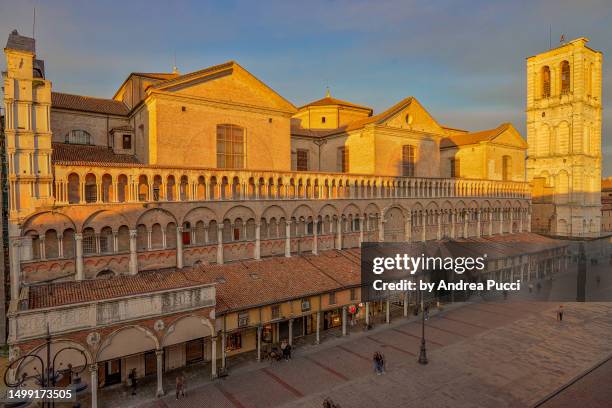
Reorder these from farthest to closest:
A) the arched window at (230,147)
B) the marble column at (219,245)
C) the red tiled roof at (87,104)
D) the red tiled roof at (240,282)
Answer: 1. the arched window at (230,147)
2. the red tiled roof at (87,104)
3. the marble column at (219,245)
4. the red tiled roof at (240,282)

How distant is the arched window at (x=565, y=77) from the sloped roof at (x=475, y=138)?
11105 millimetres

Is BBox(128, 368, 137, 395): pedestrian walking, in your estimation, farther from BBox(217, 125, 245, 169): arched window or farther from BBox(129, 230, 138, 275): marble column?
BBox(217, 125, 245, 169): arched window

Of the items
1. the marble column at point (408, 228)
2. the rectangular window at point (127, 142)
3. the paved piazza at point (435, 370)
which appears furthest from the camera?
the marble column at point (408, 228)

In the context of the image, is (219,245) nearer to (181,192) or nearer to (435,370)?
(181,192)

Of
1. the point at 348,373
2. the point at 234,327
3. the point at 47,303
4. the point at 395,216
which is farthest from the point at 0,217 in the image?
the point at 395,216

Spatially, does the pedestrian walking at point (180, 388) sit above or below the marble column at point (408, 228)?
below

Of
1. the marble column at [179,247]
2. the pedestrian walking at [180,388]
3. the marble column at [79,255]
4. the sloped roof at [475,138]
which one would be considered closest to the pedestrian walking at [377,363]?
the pedestrian walking at [180,388]

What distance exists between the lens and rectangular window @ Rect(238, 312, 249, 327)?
A: 22.3 metres

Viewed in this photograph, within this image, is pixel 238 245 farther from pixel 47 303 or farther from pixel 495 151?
pixel 495 151

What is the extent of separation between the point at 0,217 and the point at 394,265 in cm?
2997

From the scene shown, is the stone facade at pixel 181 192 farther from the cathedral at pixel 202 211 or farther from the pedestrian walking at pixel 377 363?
the pedestrian walking at pixel 377 363

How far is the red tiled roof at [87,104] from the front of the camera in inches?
1165

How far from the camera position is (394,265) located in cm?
3228

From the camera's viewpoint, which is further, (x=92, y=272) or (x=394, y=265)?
(x=394, y=265)
